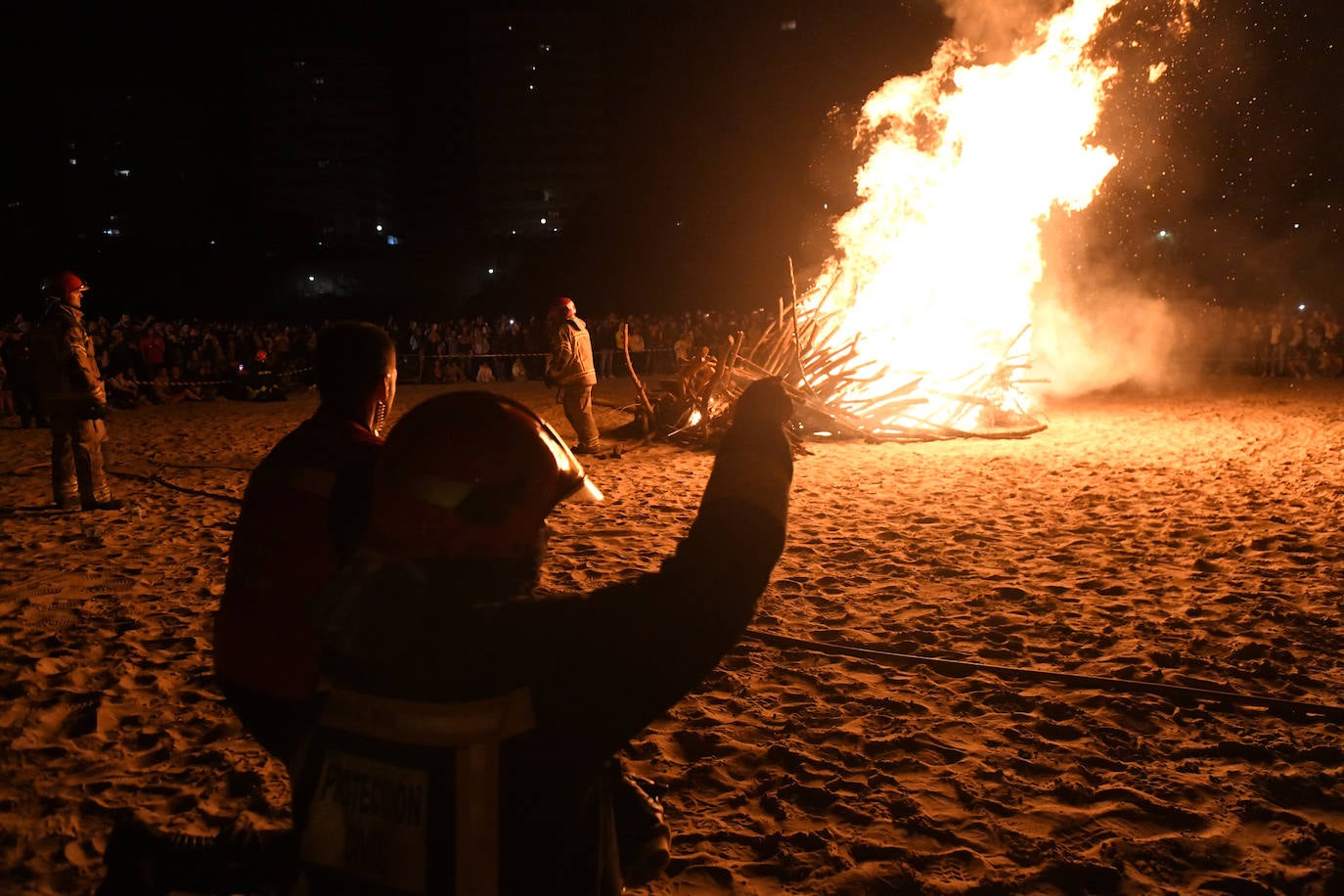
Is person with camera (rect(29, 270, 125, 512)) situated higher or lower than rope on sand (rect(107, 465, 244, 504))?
higher

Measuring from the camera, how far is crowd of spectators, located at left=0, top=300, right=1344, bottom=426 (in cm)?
1762

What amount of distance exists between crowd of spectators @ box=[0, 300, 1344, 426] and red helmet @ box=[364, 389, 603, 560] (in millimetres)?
12886

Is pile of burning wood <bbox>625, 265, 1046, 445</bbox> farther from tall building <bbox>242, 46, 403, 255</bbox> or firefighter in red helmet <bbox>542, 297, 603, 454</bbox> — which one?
tall building <bbox>242, 46, 403, 255</bbox>

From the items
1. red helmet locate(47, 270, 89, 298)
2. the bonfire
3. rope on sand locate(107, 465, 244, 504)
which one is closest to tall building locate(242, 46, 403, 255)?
the bonfire

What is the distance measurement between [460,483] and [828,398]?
1232cm

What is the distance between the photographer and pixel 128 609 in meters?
5.61

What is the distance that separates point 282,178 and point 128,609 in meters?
60.6

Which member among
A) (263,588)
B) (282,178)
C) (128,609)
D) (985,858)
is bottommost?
(985,858)

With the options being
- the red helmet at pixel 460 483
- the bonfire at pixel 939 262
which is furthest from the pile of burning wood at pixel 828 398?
the red helmet at pixel 460 483

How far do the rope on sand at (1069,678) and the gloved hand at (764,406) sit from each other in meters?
3.60

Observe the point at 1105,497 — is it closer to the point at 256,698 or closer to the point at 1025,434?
the point at 1025,434

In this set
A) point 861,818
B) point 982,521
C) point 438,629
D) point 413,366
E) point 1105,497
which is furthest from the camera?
point 413,366

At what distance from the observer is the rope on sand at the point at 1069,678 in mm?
4047

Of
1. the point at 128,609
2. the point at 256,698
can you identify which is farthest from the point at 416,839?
the point at 128,609
